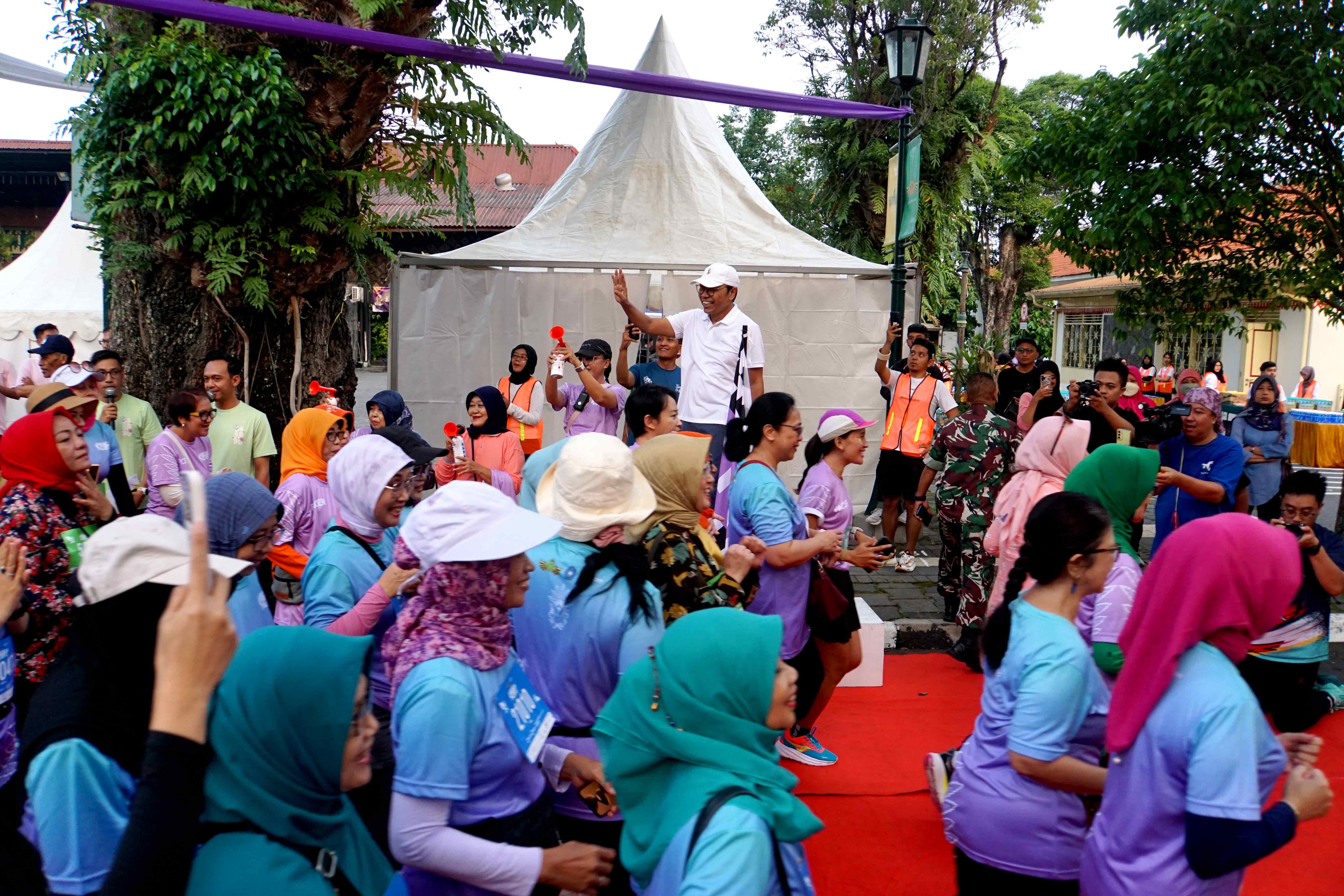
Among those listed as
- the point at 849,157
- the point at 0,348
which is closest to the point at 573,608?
the point at 0,348

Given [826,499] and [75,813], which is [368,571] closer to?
[75,813]

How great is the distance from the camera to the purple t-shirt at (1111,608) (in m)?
3.12

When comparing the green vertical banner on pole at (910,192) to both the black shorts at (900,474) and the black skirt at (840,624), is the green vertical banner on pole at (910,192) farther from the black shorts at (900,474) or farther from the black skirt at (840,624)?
the black skirt at (840,624)

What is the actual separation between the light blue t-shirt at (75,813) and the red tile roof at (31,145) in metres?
20.6

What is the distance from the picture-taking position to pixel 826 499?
4211mm

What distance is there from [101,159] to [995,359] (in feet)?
31.5

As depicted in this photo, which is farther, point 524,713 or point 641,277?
point 641,277

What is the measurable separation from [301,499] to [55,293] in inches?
419

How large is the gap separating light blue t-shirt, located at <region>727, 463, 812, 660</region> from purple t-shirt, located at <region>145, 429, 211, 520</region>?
298cm

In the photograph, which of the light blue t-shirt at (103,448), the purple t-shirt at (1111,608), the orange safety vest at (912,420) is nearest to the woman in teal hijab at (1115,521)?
the purple t-shirt at (1111,608)

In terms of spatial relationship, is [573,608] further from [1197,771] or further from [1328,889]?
[1328,889]

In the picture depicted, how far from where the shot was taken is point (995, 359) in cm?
1171

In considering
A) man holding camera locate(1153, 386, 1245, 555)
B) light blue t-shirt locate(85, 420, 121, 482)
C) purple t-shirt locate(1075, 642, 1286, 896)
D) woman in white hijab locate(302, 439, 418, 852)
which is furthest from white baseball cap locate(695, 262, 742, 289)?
purple t-shirt locate(1075, 642, 1286, 896)

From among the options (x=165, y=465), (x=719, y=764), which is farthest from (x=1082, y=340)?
(x=719, y=764)
